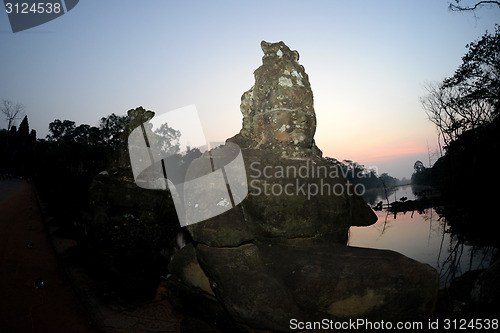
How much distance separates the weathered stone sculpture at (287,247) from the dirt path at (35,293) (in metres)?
1.53

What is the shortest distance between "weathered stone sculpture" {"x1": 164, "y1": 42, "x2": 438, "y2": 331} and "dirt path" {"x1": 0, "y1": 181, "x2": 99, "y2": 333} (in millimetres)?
1530

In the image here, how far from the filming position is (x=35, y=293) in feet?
13.1

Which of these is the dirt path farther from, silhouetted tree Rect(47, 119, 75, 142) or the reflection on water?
silhouetted tree Rect(47, 119, 75, 142)

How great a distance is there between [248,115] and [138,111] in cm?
482

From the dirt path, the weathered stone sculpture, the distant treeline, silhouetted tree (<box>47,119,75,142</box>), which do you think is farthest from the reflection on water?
silhouetted tree (<box>47,119,75,142</box>)

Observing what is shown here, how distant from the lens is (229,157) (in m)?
2.63

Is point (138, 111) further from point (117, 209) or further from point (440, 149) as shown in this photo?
point (440, 149)

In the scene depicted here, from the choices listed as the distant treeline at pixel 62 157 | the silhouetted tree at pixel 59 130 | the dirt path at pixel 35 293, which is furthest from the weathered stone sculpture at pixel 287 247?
the silhouetted tree at pixel 59 130

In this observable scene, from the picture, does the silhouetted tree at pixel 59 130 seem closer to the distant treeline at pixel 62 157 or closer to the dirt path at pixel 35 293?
the distant treeline at pixel 62 157

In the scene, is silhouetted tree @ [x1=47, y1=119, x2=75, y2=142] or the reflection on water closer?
the reflection on water

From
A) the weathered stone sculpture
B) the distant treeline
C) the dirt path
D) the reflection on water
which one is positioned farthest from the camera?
the distant treeline

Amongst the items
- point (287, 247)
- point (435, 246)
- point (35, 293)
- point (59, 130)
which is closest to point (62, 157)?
point (35, 293)

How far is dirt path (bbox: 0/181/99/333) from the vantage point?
10.6ft

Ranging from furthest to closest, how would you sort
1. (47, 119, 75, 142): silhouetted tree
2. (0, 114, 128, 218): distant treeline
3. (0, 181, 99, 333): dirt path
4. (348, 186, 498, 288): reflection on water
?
(47, 119, 75, 142): silhouetted tree → (0, 114, 128, 218): distant treeline → (348, 186, 498, 288): reflection on water → (0, 181, 99, 333): dirt path
